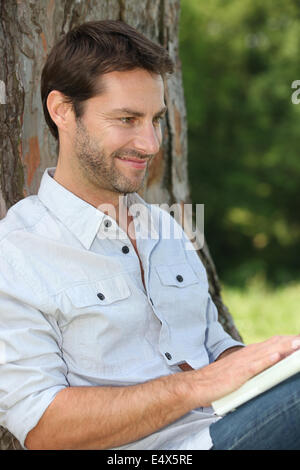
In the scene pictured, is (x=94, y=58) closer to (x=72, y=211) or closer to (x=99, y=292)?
(x=72, y=211)

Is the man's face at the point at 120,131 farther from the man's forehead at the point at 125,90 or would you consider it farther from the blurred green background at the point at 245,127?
the blurred green background at the point at 245,127

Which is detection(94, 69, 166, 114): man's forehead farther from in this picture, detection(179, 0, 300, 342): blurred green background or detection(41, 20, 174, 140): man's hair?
detection(179, 0, 300, 342): blurred green background

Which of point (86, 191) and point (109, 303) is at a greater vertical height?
point (86, 191)

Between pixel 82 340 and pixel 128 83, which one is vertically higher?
pixel 128 83

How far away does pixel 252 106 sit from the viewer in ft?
42.5

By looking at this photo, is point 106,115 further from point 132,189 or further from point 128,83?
point 132,189

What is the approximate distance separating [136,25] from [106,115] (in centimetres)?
80

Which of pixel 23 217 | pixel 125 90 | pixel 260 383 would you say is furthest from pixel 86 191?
pixel 260 383

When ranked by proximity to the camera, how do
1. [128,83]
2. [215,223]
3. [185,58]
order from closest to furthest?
[128,83] < [185,58] < [215,223]

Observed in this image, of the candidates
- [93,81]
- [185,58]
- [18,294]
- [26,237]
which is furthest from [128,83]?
[185,58]

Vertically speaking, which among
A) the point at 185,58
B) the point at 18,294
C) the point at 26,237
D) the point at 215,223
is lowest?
the point at 215,223

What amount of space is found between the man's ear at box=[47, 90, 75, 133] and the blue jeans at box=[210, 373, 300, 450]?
3.13ft

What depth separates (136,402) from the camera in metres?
1.60

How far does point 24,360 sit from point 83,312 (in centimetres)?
21
